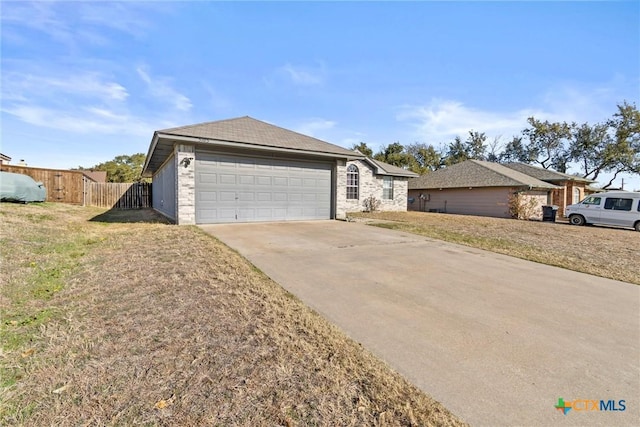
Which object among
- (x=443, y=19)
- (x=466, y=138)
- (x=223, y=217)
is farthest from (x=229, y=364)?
(x=466, y=138)

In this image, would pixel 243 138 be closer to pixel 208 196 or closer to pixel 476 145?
pixel 208 196

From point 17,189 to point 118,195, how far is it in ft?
26.1

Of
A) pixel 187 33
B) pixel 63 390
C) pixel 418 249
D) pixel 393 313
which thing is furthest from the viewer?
pixel 187 33

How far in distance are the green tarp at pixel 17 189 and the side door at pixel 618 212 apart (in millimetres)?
27775

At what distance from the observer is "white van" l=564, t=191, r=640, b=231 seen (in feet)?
44.7

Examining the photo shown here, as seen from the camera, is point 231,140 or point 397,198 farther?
point 397,198

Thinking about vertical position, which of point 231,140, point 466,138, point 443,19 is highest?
point 466,138

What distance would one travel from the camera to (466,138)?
44.0 m

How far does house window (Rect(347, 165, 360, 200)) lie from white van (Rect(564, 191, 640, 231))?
39.3 feet

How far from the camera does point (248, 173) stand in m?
11.0

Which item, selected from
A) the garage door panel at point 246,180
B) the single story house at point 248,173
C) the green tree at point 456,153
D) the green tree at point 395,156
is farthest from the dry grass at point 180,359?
the green tree at point 456,153

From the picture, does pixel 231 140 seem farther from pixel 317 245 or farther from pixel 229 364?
pixel 229 364

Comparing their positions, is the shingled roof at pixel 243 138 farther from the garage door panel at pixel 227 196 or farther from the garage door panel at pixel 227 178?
the garage door panel at pixel 227 196

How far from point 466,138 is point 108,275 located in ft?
160
